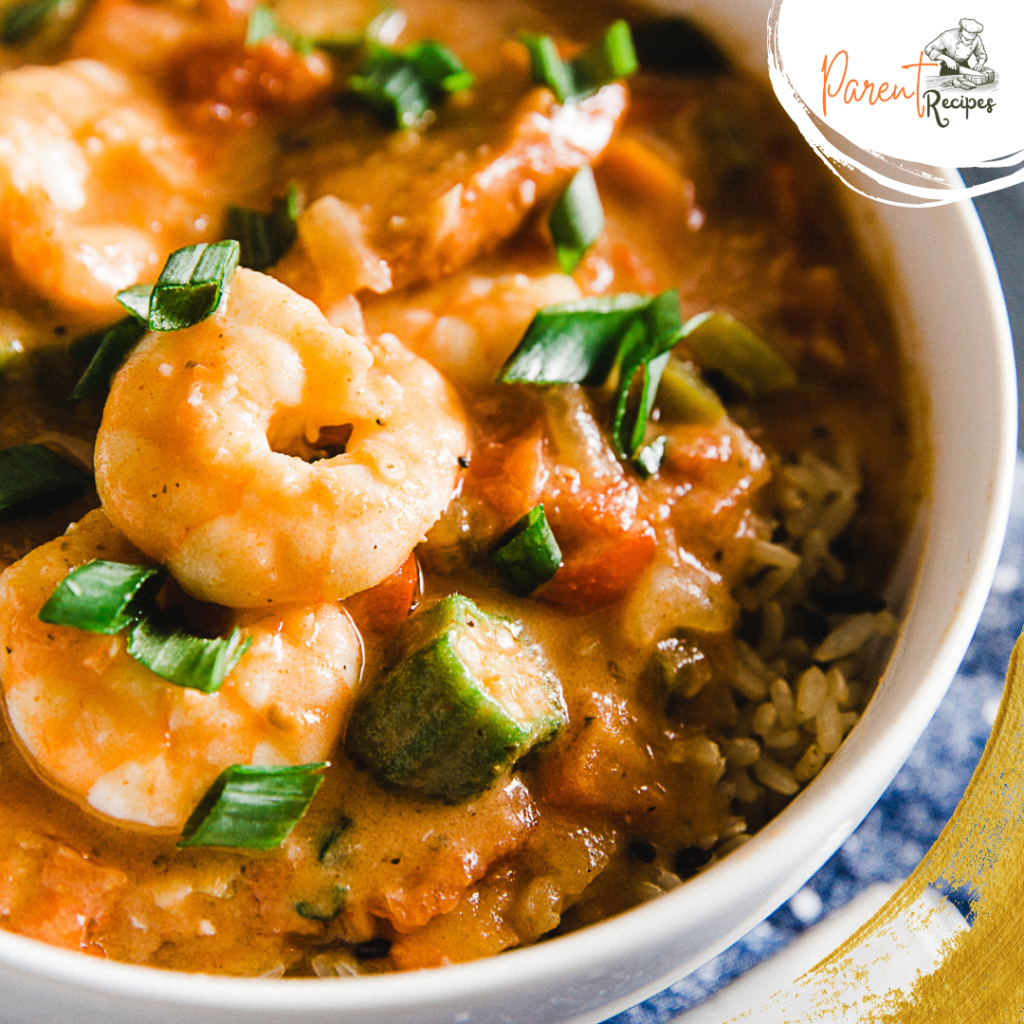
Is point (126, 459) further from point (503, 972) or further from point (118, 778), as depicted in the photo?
point (503, 972)

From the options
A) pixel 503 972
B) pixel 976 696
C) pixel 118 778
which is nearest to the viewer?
pixel 503 972

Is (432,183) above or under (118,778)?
above

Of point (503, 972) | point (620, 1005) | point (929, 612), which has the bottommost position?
point (620, 1005)

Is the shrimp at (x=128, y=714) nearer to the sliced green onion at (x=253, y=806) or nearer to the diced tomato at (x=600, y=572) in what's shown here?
the sliced green onion at (x=253, y=806)

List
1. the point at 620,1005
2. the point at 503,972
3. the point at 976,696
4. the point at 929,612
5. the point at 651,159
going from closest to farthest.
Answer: the point at 503,972 → the point at 620,1005 → the point at 929,612 → the point at 976,696 → the point at 651,159

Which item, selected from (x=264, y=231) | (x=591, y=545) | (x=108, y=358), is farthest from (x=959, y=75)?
(x=108, y=358)

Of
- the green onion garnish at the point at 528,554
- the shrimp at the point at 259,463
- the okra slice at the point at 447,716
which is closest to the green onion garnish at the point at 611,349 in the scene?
the green onion garnish at the point at 528,554

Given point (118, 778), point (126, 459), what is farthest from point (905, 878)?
point (126, 459)
